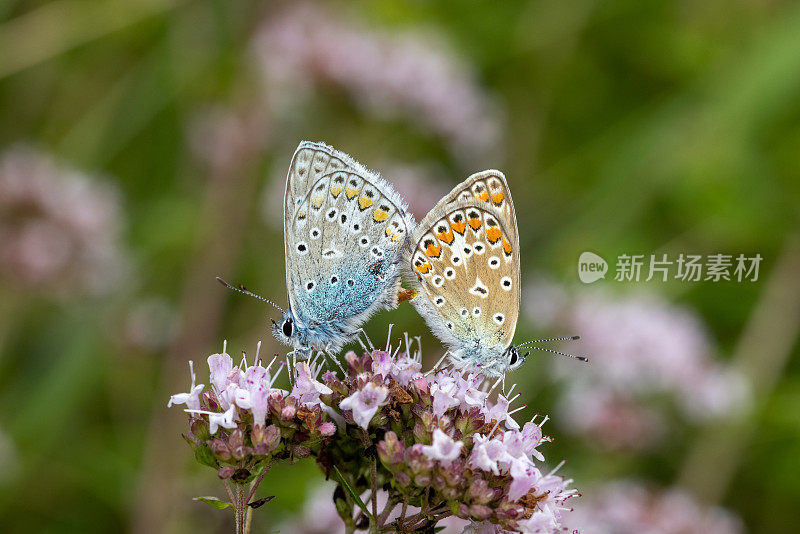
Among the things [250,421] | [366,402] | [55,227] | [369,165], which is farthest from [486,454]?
[55,227]

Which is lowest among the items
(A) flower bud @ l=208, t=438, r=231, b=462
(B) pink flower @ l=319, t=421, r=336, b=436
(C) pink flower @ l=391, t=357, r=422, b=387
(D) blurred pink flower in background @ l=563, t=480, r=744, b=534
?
(A) flower bud @ l=208, t=438, r=231, b=462

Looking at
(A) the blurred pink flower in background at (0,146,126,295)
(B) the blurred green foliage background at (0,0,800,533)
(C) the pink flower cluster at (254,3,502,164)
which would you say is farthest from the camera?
(C) the pink flower cluster at (254,3,502,164)

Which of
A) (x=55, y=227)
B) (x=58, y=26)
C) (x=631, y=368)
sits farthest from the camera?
(x=55, y=227)

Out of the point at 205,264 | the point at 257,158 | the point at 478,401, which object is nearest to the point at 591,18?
the point at 257,158

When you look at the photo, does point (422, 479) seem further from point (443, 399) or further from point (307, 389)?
point (307, 389)

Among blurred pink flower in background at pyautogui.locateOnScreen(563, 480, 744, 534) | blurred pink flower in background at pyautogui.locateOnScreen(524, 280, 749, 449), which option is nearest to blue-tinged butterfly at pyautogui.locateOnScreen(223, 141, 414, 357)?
blurred pink flower in background at pyautogui.locateOnScreen(563, 480, 744, 534)

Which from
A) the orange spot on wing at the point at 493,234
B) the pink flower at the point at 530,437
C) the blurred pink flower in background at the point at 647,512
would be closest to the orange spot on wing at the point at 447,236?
the orange spot on wing at the point at 493,234

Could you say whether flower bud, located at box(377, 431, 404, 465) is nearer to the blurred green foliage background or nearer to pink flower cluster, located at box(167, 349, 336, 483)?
pink flower cluster, located at box(167, 349, 336, 483)
